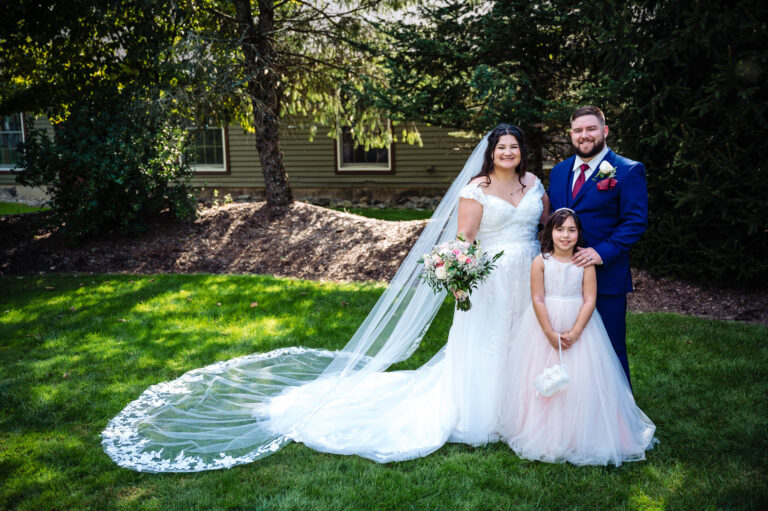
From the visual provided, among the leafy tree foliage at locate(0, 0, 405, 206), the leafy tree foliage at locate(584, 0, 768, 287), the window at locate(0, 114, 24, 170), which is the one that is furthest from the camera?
the window at locate(0, 114, 24, 170)

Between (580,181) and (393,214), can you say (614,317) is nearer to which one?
(580,181)

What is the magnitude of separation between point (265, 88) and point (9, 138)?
13.8 meters

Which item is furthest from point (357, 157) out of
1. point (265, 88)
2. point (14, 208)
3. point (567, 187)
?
point (567, 187)

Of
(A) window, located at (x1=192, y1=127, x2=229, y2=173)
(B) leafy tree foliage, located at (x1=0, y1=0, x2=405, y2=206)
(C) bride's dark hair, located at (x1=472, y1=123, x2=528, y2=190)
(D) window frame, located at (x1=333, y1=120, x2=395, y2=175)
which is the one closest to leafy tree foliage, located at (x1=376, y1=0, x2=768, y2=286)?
(B) leafy tree foliage, located at (x1=0, y1=0, x2=405, y2=206)

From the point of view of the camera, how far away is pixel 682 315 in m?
6.30

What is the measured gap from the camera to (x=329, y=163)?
16016mm

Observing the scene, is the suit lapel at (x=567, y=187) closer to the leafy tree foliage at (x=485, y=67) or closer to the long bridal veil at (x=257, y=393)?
the long bridal veil at (x=257, y=393)

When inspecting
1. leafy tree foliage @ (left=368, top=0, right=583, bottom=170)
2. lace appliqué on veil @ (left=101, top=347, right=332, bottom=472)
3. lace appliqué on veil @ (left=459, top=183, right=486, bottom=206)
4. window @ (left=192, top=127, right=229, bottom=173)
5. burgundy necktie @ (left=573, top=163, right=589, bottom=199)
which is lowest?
lace appliqué on veil @ (left=101, top=347, right=332, bottom=472)

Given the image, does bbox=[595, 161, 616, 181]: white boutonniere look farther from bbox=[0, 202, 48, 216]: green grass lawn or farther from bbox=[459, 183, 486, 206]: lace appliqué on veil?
bbox=[0, 202, 48, 216]: green grass lawn

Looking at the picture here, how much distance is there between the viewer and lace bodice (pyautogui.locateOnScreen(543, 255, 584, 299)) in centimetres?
360

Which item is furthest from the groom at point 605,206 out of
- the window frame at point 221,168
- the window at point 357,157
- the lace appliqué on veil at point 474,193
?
the window frame at point 221,168

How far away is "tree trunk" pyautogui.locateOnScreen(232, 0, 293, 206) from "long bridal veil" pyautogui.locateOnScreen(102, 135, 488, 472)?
5.76 m

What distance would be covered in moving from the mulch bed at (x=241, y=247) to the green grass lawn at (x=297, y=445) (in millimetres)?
→ 1308

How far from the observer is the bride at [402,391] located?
3785 millimetres
